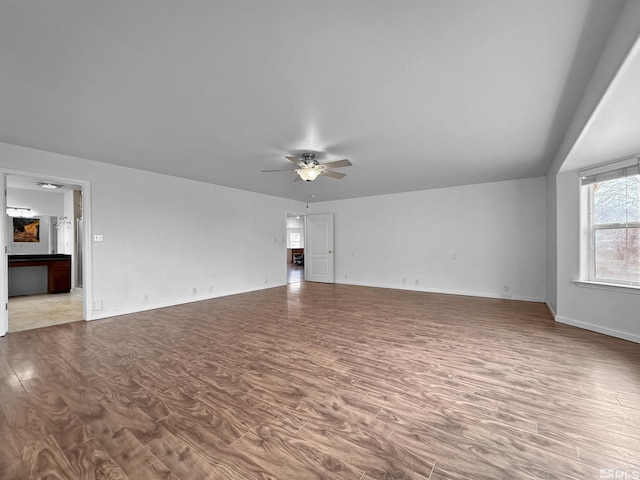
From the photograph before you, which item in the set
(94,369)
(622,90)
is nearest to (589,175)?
(622,90)

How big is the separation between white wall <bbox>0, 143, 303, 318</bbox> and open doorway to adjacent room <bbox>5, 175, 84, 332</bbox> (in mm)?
1957

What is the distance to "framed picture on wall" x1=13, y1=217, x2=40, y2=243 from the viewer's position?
6.83 m

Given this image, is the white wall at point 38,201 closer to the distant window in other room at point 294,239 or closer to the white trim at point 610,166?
the distant window in other room at point 294,239

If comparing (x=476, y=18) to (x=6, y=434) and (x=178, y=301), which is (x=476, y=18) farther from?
(x=178, y=301)

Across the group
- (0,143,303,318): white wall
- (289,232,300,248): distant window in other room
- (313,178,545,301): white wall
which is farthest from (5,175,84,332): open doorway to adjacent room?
(289,232,300,248): distant window in other room

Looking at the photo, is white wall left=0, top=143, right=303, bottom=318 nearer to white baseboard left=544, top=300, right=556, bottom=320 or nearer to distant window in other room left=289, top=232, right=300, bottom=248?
white baseboard left=544, top=300, right=556, bottom=320

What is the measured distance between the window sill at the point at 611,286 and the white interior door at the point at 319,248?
217 inches

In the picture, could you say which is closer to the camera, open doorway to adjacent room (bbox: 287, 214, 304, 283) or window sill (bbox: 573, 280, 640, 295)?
window sill (bbox: 573, 280, 640, 295)

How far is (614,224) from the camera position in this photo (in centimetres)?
355

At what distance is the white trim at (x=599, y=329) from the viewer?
322 centimetres

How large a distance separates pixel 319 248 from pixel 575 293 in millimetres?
5852

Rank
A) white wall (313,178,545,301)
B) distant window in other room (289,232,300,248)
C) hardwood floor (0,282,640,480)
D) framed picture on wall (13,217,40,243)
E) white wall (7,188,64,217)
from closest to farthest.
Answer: hardwood floor (0,282,640,480)
white wall (313,178,545,301)
white wall (7,188,64,217)
framed picture on wall (13,217,40,243)
distant window in other room (289,232,300,248)

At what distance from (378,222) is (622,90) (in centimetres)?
549

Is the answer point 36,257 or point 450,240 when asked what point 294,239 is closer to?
point 450,240
